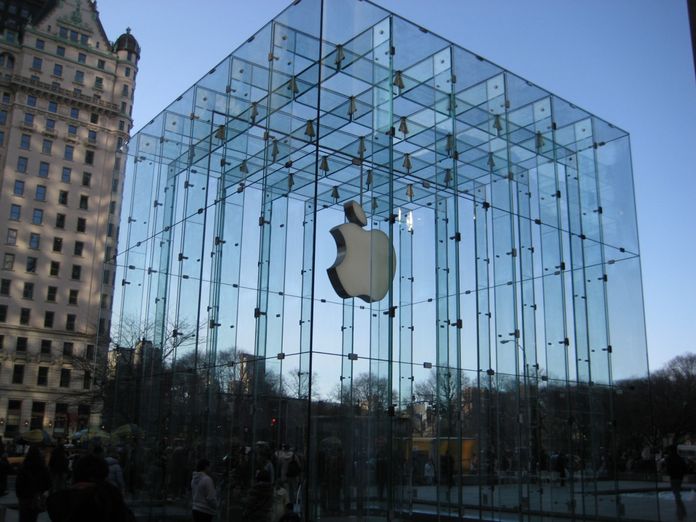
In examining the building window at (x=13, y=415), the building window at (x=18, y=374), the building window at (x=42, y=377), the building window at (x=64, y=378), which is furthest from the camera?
the building window at (x=64, y=378)

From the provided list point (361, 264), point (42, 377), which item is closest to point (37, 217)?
point (42, 377)

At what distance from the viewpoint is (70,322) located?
217ft

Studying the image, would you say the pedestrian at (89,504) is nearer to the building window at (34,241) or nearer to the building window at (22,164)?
the building window at (34,241)

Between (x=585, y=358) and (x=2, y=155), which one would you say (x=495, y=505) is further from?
(x=2, y=155)

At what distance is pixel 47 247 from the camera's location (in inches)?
2608

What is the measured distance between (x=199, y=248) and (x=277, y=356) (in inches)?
188

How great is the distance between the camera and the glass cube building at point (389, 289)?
515 inches

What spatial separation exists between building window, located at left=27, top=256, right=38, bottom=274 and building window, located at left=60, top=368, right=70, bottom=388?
9.73 meters

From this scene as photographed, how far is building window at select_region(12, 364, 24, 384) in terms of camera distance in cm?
6172

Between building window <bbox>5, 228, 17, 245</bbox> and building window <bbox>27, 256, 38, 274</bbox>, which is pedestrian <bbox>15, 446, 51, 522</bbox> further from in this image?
building window <bbox>5, 228, 17, 245</bbox>

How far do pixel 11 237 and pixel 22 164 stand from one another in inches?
300

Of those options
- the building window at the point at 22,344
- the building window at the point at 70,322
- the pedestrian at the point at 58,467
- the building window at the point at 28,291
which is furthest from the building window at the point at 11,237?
the pedestrian at the point at 58,467

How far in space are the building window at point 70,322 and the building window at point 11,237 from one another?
846 centimetres

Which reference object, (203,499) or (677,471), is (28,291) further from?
(677,471)
